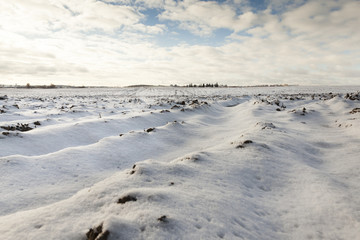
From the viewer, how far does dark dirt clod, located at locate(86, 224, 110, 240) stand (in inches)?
78.3

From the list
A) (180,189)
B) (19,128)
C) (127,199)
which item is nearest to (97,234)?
(127,199)

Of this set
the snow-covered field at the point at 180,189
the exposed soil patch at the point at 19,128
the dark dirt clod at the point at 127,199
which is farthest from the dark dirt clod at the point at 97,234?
the exposed soil patch at the point at 19,128

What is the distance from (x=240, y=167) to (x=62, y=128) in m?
6.10

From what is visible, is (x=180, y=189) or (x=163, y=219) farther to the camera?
(x=180, y=189)

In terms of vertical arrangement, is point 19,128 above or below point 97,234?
below

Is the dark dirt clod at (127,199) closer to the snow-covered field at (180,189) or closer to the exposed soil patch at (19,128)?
the snow-covered field at (180,189)

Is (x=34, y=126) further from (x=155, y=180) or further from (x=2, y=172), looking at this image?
(x=155, y=180)

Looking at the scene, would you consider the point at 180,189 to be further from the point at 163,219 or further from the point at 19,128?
the point at 19,128

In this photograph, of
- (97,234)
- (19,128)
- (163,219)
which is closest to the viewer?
(97,234)

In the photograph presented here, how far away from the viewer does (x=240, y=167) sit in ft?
13.0

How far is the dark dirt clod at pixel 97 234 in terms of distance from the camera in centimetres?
199

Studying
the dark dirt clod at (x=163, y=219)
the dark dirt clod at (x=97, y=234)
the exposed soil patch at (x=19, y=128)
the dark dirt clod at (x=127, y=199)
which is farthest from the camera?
the exposed soil patch at (x=19, y=128)

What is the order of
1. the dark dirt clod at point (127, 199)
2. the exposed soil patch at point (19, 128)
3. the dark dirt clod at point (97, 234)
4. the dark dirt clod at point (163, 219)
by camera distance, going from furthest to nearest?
the exposed soil patch at point (19, 128), the dark dirt clod at point (127, 199), the dark dirt clod at point (163, 219), the dark dirt clod at point (97, 234)

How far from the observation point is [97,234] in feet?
6.81
